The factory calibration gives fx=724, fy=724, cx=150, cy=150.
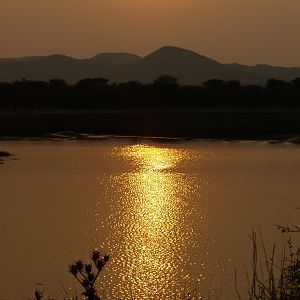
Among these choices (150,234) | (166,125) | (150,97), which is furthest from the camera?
(150,97)

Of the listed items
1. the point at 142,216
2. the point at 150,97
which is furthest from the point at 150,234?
the point at 150,97

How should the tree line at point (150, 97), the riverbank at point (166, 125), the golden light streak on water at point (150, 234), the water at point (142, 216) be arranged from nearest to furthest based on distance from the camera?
the golden light streak on water at point (150, 234), the water at point (142, 216), the riverbank at point (166, 125), the tree line at point (150, 97)

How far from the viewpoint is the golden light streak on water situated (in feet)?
42.8

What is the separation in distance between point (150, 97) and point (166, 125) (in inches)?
1003

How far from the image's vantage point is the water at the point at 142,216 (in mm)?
13336

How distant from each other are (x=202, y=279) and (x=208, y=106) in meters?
68.8

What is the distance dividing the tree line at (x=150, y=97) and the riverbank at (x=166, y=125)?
12.3 metres

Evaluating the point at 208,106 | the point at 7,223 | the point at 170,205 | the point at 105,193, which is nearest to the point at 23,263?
the point at 7,223

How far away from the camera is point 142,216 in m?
20.1

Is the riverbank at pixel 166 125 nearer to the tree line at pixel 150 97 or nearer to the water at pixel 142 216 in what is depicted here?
the tree line at pixel 150 97

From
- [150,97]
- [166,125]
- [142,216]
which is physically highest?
[150,97]

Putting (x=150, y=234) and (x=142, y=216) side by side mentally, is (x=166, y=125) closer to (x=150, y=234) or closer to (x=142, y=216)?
(x=142, y=216)

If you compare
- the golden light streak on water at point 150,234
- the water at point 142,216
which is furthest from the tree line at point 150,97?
the golden light streak on water at point 150,234

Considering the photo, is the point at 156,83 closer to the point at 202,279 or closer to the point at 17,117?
the point at 17,117
